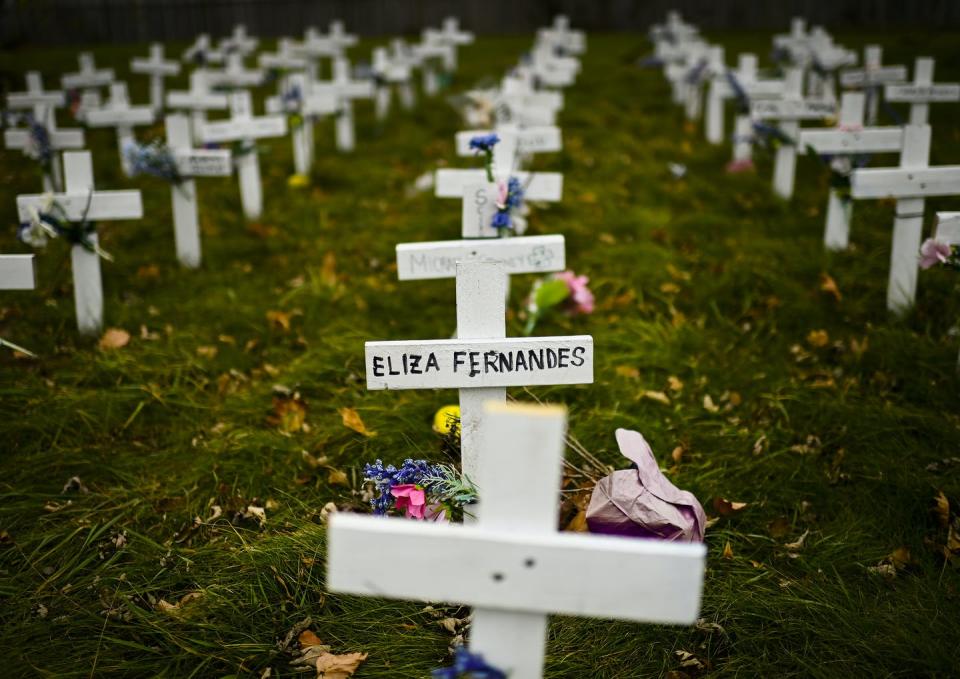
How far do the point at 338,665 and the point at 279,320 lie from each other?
2500mm

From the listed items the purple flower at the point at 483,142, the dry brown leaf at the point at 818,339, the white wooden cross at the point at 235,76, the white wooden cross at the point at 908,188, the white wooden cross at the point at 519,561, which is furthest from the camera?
the white wooden cross at the point at 235,76

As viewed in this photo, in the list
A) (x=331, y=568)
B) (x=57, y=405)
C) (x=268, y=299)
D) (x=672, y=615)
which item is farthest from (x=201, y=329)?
(x=672, y=615)

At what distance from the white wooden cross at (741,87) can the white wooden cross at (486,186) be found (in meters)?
3.32

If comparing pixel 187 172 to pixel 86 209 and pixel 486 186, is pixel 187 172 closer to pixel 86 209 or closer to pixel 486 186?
pixel 86 209

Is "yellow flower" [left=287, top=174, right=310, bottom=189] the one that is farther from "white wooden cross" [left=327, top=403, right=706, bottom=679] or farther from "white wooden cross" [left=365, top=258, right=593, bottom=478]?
"white wooden cross" [left=327, top=403, right=706, bottom=679]

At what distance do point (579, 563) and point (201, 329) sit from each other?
340cm

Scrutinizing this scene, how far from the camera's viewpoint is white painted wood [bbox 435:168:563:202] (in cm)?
407

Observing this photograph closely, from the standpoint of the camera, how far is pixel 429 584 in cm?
150

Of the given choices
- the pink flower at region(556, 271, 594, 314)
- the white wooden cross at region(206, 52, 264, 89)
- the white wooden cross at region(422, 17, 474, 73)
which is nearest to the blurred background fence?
the white wooden cross at region(422, 17, 474, 73)

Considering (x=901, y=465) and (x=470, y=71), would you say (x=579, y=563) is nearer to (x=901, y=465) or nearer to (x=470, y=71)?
(x=901, y=465)

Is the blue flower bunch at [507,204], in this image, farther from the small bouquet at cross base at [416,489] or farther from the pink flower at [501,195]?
the small bouquet at cross base at [416,489]

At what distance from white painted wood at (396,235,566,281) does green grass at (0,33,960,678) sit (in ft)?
1.82

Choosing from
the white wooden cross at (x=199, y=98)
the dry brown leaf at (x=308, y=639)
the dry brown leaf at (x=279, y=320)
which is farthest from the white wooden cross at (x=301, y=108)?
the dry brown leaf at (x=308, y=639)

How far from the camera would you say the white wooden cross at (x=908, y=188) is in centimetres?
399
